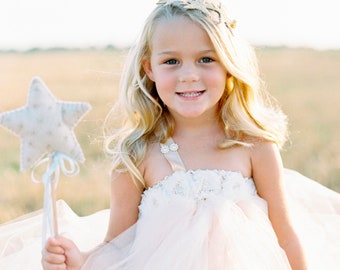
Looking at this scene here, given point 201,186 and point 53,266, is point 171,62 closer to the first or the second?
point 201,186

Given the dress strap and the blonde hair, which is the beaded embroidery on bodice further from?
the blonde hair

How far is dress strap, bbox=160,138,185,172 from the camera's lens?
11.1ft

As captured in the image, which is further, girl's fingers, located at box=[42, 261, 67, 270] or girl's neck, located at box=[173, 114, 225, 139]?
girl's neck, located at box=[173, 114, 225, 139]

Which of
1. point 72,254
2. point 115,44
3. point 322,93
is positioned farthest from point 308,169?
point 115,44

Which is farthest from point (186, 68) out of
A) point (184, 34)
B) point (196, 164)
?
point (196, 164)

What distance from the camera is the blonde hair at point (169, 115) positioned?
3367 mm

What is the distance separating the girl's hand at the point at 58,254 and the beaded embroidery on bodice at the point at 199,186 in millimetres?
426

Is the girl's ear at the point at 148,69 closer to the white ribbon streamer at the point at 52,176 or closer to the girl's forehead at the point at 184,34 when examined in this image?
the girl's forehead at the point at 184,34

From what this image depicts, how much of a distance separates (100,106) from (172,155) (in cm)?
753

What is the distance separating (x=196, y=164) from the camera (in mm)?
3371

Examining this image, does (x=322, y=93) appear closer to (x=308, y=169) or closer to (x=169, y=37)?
(x=308, y=169)

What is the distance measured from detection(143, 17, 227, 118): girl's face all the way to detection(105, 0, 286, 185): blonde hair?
0.04 meters

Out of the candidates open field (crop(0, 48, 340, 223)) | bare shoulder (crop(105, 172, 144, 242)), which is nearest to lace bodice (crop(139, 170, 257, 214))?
bare shoulder (crop(105, 172, 144, 242))

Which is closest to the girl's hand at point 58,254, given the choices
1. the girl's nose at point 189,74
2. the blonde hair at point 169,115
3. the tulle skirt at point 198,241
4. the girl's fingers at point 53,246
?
the girl's fingers at point 53,246
